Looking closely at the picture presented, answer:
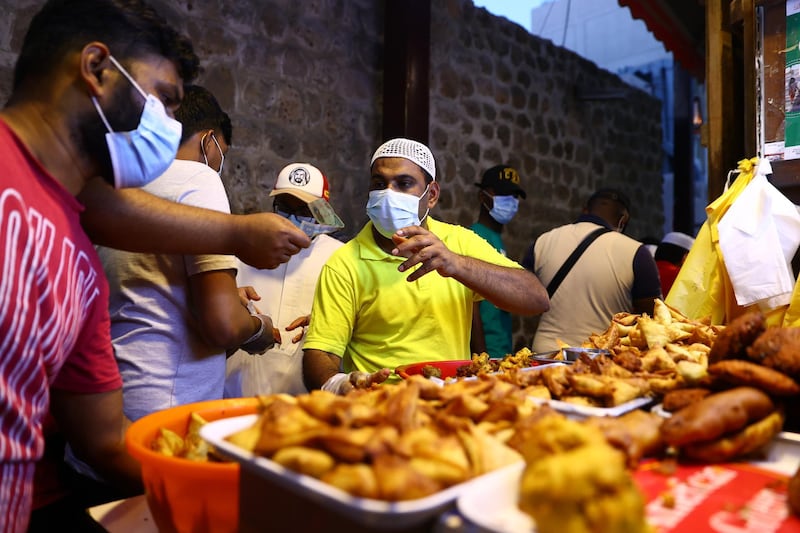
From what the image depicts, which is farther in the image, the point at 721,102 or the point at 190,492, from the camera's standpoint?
the point at 721,102

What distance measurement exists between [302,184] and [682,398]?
3.08 m

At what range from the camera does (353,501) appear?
2.57 feet

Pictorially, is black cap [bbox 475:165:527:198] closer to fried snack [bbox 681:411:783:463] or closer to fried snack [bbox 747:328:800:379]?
fried snack [bbox 747:328:800:379]

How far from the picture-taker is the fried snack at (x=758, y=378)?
113cm

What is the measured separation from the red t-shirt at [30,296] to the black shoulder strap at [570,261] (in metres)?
3.40

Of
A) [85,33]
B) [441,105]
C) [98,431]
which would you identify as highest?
[441,105]

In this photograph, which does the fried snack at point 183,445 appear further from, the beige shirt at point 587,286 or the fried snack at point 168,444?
the beige shirt at point 587,286

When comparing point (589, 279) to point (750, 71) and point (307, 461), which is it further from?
point (307, 461)

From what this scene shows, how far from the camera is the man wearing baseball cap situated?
3311 millimetres

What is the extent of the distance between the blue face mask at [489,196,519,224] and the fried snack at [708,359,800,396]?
449 centimetres

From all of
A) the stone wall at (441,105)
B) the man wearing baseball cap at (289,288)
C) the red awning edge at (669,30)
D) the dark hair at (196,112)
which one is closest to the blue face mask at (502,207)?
the stone wall at (441,105)

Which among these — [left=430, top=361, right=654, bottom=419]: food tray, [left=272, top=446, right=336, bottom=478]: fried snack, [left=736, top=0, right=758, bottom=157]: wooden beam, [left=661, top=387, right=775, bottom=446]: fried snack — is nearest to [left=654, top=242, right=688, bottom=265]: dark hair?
[left=736, top=0, right=758, bottom=157]: wooden beam

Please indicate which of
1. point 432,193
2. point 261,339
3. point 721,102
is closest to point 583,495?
point 261,339

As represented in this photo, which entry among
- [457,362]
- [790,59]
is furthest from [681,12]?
[457,362]
